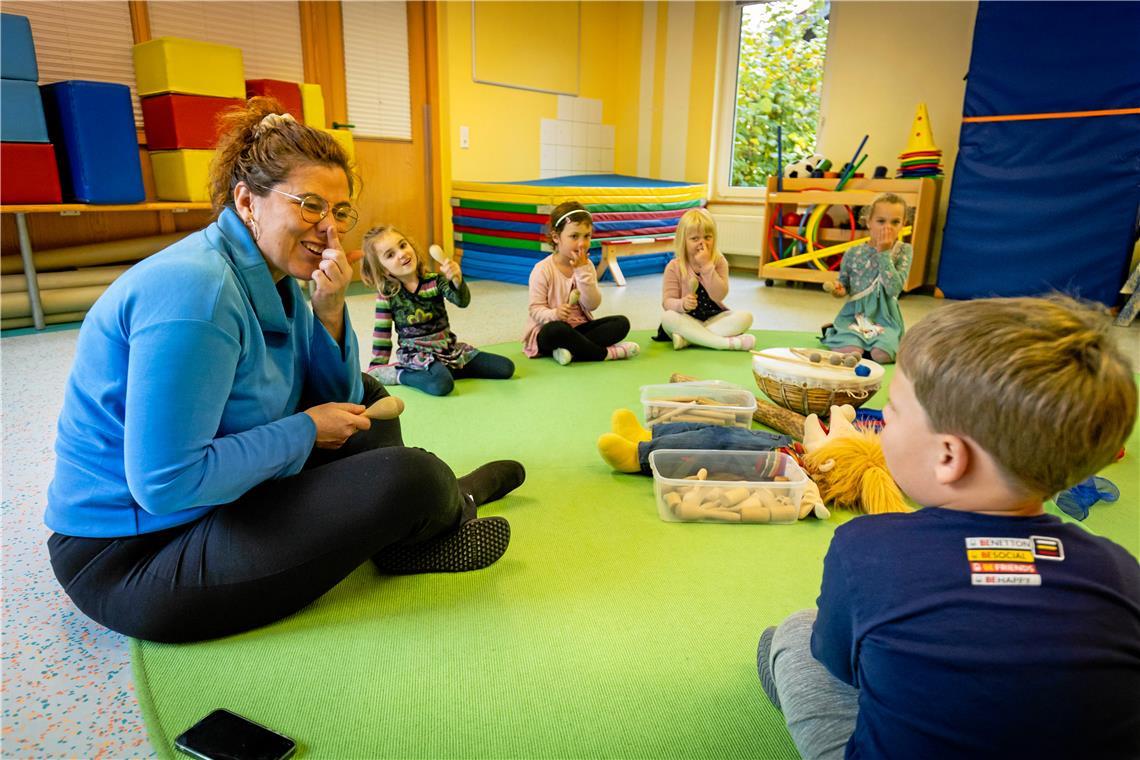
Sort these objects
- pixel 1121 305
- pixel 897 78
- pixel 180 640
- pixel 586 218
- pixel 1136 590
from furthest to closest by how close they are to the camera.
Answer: pixel 897 78, pixel 1121 305, pixel 586 218, pixel 180 640, pixel 1136 590

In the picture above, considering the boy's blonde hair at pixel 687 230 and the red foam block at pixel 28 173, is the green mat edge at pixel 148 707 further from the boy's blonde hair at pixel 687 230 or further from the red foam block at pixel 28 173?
the red foam block at pixel 28 173

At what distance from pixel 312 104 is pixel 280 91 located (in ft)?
0.77

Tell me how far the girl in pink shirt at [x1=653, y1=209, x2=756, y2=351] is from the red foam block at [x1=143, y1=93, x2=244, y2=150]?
95.5 inches

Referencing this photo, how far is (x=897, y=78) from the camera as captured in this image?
5.51m

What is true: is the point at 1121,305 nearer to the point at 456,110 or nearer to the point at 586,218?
the point at 586,218

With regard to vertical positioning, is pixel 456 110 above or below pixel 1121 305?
above

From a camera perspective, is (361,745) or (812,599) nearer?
(361,745)

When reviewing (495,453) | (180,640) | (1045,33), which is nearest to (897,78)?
(1045,33)

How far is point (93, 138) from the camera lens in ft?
11.4

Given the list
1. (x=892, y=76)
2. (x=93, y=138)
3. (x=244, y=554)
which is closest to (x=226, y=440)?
(x=244, y=554)

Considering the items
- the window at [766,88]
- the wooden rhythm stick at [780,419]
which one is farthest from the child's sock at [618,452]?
the window at [766,88]

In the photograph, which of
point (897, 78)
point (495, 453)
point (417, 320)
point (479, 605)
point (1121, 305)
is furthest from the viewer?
point (897, 78)

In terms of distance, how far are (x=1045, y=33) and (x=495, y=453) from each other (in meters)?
4.38

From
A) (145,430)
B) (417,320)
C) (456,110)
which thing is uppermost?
(456,110)
